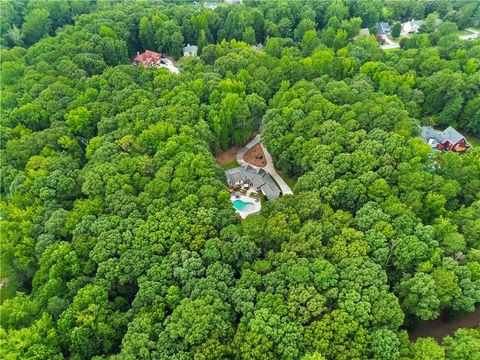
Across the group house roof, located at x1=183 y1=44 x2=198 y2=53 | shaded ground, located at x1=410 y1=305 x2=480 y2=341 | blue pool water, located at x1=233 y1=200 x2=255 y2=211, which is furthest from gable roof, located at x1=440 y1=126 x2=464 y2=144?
house roof, located at x1=183 y1=44 x2=198 y2=53

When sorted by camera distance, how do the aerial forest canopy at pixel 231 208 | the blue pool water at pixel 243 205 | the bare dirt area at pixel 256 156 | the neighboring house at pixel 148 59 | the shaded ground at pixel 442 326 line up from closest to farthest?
the aerial forest canopy at pixel 231 208 < the shaded ground at pixel 442 326 < the blue pool water at pixel 243 205 < the bare dirt area at pixel 256 156 < the neighboring house at pixel 148 59

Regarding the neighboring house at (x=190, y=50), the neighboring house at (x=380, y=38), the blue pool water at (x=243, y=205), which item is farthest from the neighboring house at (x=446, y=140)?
the neighboring house at (x=190, y=50)

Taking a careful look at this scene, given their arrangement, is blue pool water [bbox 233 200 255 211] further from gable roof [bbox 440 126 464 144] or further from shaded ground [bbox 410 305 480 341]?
gable roof [bbox 440 126 464 144]

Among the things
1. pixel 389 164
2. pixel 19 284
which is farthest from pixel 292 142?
pixel 19 284

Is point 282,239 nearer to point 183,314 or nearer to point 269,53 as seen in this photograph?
point 183,314

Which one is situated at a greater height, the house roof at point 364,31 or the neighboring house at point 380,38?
the house roof at point 364,31

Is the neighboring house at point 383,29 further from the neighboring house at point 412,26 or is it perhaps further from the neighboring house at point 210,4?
the neighboring house at point 210,4
